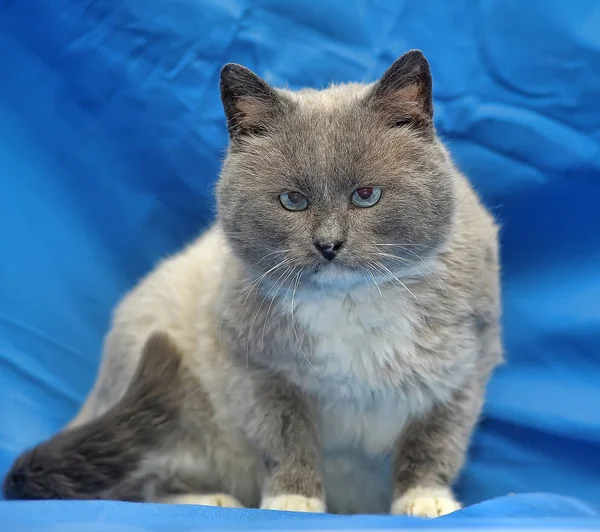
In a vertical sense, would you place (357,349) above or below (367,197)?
below

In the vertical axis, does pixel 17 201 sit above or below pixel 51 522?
above

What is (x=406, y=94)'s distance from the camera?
117 cm

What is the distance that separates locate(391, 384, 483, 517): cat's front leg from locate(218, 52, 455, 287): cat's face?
297 mm

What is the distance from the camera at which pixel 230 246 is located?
49.6 inches

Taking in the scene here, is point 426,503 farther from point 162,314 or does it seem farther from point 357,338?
point 162,314

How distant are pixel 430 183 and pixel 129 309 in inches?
30.9

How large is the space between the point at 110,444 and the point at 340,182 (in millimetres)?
663

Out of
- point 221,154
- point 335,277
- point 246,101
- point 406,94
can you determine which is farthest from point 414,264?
point 221,154

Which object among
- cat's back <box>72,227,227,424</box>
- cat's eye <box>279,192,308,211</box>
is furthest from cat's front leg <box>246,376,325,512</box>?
cat's eye <box>279,192,308,211</box>


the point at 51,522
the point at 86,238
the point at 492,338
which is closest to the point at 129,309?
the point at 86,238

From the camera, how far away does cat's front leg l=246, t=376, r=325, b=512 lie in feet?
4.38

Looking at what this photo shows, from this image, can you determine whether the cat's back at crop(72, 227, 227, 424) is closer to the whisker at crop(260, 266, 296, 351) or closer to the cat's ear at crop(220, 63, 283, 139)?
the whisker at crop(260, 266, 296, 351)

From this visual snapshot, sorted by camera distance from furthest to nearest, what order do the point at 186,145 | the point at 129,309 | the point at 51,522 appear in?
1. the point at 186,145
2. the point at 129,309
3. the point at 51,522

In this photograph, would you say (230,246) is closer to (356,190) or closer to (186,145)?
(356,190)
